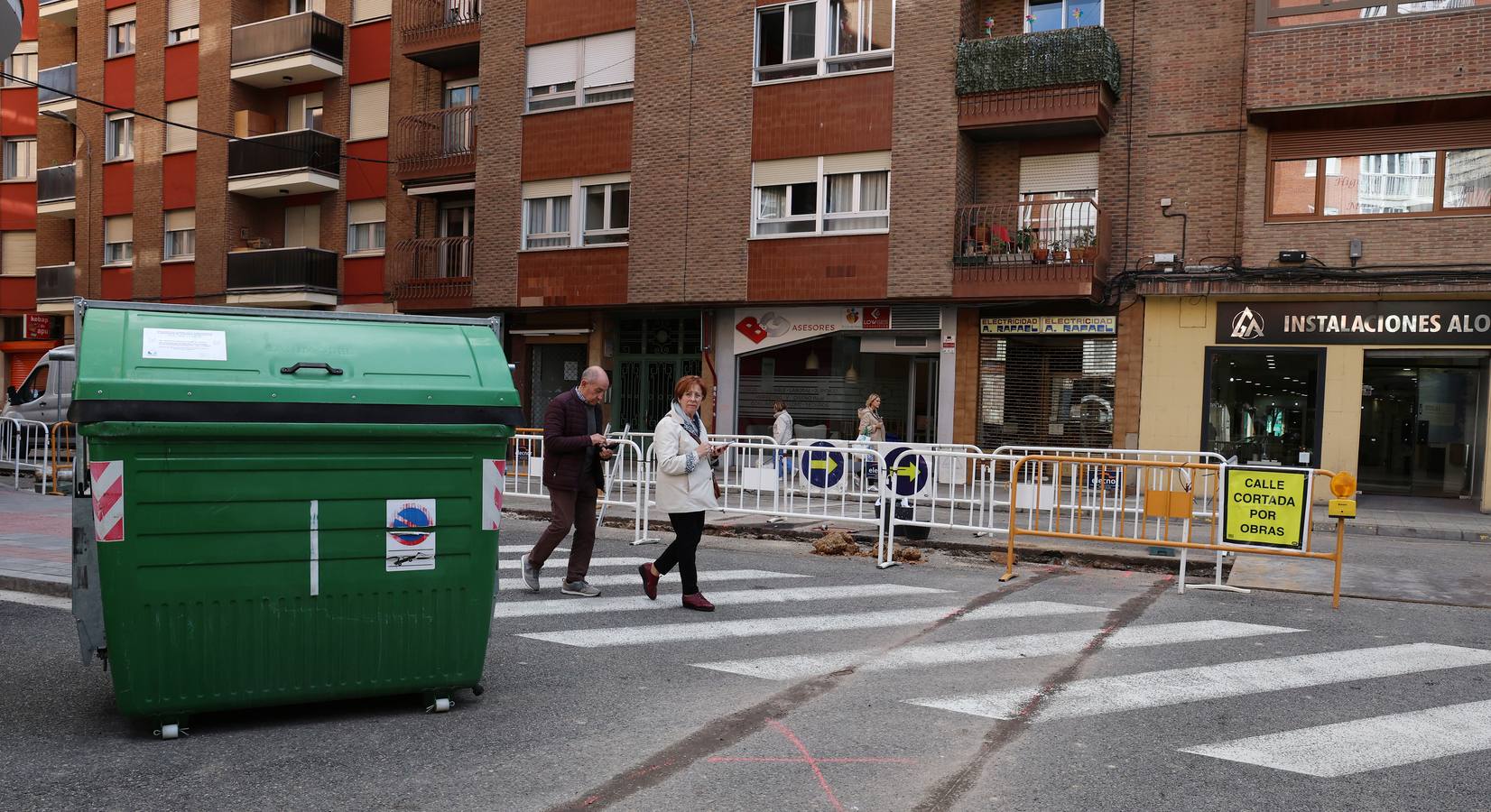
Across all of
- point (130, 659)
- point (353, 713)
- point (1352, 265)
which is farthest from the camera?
point (1352, 265)

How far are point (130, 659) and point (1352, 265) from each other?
16843 mm

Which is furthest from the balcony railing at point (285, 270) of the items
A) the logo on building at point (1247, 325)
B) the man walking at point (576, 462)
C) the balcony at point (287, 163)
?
the man walking at point (576, 462)

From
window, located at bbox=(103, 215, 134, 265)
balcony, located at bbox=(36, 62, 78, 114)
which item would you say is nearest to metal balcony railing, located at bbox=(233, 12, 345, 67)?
window, located at bbox=(103, 215, 134, 265)

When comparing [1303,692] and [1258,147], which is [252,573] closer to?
[1303,692]

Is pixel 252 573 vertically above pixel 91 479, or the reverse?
pixel 91 479

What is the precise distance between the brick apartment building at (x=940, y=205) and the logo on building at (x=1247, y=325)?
6 cm

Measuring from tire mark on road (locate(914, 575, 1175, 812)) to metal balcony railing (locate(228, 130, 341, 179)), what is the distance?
23.3 metres

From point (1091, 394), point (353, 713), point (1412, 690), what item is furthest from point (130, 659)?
point (1091, 394)

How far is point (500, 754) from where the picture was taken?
454cm

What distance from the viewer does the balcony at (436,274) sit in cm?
2344

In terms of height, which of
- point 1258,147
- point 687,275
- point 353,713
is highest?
point 1258,147

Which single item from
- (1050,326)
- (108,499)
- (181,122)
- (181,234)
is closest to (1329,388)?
(1050,326)

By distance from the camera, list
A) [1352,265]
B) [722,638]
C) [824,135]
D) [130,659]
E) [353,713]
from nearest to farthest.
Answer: [130,659]
[353,713]
[722,638]
[1352,265]
[824,135]

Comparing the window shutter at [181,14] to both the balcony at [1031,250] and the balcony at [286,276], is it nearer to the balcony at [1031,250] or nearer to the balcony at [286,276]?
the balcony at [286,276]
